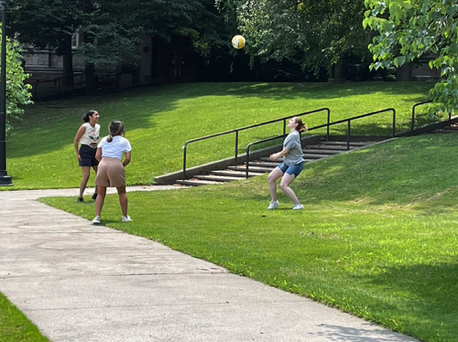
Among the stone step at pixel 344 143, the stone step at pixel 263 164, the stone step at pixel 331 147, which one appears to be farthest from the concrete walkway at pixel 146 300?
the stone step at pixel 344 143

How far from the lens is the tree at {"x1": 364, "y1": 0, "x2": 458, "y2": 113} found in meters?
7.05

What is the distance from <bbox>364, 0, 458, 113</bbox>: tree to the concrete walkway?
2.67 metres

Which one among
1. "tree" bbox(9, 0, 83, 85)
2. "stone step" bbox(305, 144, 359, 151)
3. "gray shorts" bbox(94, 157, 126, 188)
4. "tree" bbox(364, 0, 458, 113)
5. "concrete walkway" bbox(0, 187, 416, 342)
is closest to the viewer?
"concrete walkway" bbox(0, 187, 416, 342)

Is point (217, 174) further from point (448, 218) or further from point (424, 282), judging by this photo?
point (424, 282)

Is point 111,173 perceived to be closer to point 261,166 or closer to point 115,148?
point 115,148

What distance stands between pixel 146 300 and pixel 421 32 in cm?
374

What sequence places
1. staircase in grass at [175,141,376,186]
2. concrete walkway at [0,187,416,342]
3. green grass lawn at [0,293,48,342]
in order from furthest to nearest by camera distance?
1. staircase in grass at [175,141,376,186]
2. concrete walkway at [0,187,416,342]
3. green grass lawn at [0,293,48,342]

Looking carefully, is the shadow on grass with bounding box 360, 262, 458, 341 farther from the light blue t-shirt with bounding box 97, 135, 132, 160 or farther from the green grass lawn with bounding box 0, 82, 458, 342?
the light blue t-shirt with bounding box 97, 135, 132, 160

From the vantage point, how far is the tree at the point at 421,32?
7.05 meters

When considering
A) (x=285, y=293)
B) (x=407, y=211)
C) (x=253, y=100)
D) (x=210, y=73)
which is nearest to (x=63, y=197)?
(x=407, y=211)

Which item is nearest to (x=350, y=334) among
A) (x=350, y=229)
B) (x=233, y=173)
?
(x=350, y=229)

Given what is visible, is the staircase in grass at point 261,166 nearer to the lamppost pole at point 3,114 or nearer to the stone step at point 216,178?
the stone step at point 216,178

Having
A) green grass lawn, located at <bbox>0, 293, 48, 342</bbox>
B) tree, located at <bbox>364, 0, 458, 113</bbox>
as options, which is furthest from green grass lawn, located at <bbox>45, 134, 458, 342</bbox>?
green grass lawn, located at <bbox>0, 293, 48, 342</bbox>

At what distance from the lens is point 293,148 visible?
44.8 ft
